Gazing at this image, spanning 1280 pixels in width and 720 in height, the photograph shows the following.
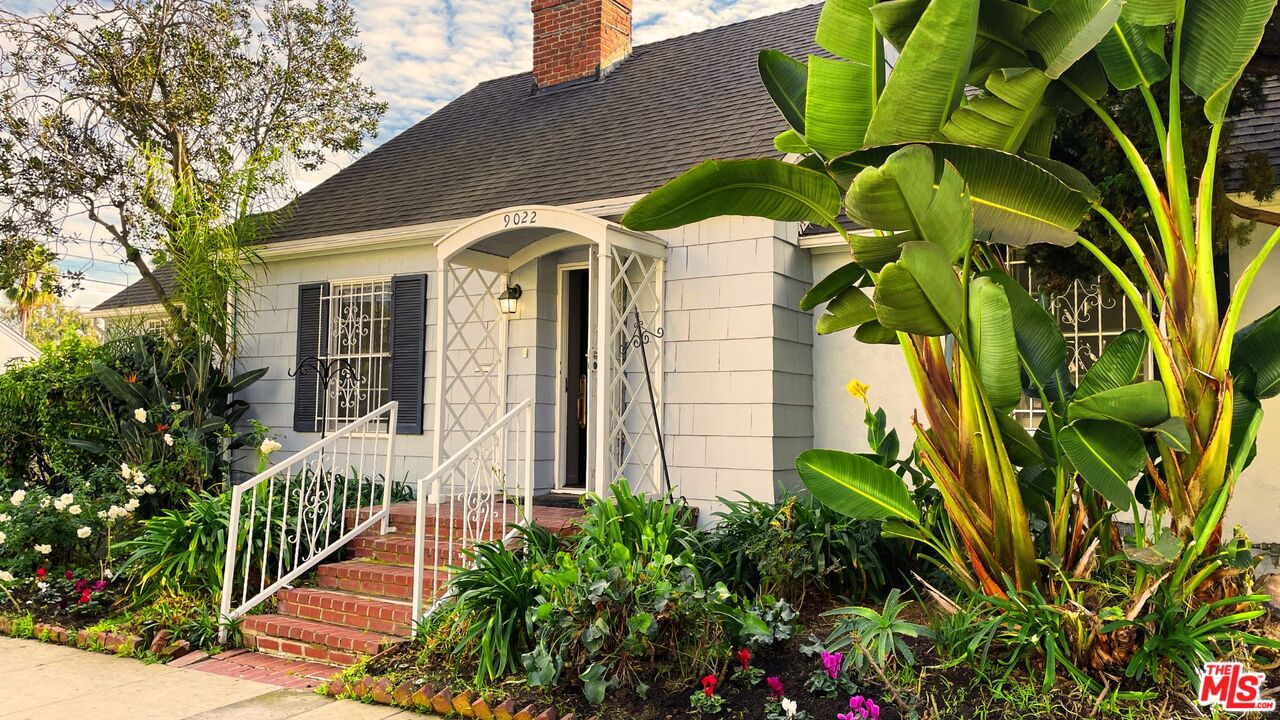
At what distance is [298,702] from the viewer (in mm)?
5301

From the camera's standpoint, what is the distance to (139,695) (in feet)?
18.0

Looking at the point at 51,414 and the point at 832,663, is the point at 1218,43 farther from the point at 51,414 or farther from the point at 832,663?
the point at 51,414

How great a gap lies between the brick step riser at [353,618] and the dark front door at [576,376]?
9.29 feet

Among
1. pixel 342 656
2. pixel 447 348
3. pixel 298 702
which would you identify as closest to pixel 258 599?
pixel 342 656

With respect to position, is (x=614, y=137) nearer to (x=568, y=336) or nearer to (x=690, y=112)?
(x=690, y=112)

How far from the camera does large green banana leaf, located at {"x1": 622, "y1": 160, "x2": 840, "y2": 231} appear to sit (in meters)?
4.52

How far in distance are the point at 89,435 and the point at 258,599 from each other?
13.7ft

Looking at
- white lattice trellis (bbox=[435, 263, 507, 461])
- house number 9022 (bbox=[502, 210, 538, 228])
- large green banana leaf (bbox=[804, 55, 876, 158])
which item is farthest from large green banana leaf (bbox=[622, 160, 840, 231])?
white lattice trellis (bbox=[435, 263, 507, 461])

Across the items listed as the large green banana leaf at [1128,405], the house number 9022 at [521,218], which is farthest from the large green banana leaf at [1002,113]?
the house number 9022 at [521,218]

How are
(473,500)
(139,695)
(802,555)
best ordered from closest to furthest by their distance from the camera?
(139,695) < (802,555) < (473,500)

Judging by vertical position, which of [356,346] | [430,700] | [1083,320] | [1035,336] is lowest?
[430,700]

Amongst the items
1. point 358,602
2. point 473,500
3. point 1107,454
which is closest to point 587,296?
point 473,500

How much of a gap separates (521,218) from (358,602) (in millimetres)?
3247

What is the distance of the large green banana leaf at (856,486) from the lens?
4691 mm
